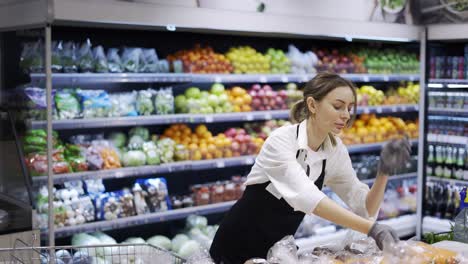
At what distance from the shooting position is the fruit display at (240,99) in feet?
18.1

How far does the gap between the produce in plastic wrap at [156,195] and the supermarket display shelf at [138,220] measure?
7 centimetres

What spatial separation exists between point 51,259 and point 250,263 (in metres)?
0.76

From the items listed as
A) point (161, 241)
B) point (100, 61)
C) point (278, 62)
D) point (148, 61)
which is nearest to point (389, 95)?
point (278, 62)

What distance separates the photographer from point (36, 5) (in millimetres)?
4125

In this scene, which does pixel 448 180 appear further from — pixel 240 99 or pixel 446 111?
pixel 240 99


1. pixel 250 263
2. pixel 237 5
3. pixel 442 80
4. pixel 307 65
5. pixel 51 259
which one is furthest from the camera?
pixel 442 80

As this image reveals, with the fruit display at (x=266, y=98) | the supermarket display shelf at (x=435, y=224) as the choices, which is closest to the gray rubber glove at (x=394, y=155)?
the fruit display at (x=266, y=98)

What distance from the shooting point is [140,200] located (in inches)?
193

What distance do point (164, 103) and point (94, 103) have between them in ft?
2.09

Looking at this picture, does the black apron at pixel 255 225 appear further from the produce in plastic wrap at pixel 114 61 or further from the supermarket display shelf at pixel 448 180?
the supermarket display shelf at pixel 448 180

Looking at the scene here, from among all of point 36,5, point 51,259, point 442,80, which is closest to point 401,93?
point 442,80

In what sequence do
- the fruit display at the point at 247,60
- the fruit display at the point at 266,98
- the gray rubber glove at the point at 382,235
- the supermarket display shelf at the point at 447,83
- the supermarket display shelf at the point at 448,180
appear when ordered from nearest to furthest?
the gray rubber glove at the point at 382,235
the fruit display at the point at 247,60
the fruit display at the point at 266,98
the supermarket display shelf at the point at 447,83
the supermarket display shelf at the point at 448,180

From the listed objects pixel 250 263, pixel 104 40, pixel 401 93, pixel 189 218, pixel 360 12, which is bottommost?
pixel 189 218

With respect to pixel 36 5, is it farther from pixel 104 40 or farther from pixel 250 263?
pixel 250 263
